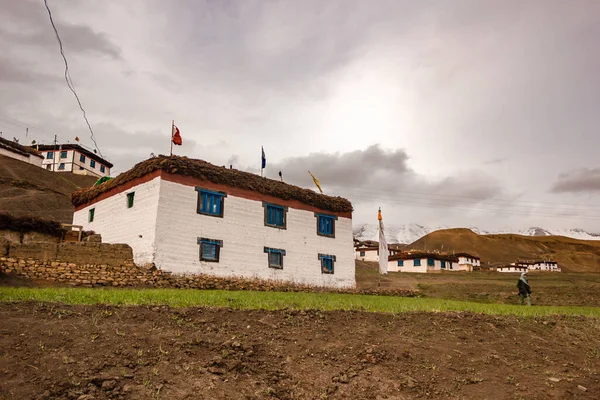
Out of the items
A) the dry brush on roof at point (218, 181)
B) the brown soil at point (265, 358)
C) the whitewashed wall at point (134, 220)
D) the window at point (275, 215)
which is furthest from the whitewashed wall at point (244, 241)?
the brown soil at point (265, 358)

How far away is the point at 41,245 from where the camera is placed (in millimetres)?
19469

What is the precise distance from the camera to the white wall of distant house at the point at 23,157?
2864 inches

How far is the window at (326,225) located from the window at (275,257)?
3299mm

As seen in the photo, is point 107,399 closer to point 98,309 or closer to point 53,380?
point 53,380

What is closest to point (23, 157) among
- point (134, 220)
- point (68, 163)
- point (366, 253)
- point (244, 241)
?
point (68, 163)

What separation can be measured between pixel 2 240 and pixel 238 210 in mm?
10801

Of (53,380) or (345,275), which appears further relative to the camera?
(345,275)

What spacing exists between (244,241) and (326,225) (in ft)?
21.3

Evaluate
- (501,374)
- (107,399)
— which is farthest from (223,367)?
(501,374)

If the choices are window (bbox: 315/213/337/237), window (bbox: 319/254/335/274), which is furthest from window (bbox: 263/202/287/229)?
window (bbox: 319/254/335/274)

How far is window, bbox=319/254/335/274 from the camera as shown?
2905cm

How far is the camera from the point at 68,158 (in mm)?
79062

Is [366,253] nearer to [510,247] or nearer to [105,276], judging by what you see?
[105,276]

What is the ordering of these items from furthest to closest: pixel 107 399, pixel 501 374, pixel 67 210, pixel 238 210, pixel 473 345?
pixel 67 210
pixel 238 210
pixel 473 345
pixel 501 374
pixel 107 399
